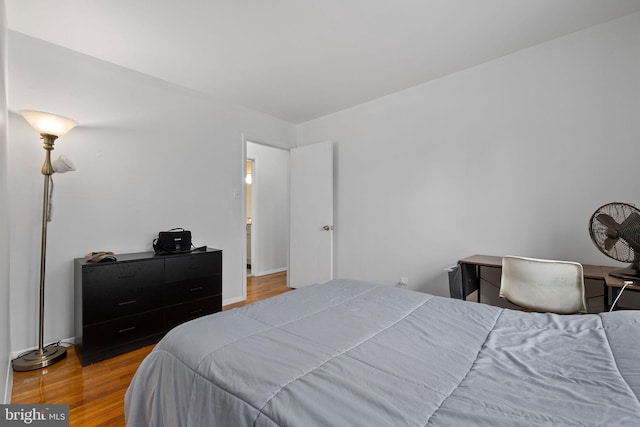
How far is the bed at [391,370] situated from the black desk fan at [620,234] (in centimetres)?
86

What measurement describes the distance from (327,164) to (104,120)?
2453 millimetres

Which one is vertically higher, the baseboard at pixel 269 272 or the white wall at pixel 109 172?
the white wall at pixel 109 172

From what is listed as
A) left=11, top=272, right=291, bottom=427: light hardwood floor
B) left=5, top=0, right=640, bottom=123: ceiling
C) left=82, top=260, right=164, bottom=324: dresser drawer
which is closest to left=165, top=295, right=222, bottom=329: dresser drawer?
left=82, top=260, right=164, bottom=324: dresser drawer

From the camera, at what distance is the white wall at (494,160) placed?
2.28 meters

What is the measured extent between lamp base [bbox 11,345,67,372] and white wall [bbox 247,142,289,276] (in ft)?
9.82

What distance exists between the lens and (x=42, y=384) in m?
1.95

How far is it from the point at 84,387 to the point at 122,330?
497 millimetres

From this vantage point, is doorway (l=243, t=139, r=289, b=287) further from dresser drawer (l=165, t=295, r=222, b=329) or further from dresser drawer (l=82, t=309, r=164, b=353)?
dresser drawer (l=82, t=309, r=164, b=353)

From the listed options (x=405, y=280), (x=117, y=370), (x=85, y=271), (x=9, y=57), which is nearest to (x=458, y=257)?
(x=405, y=280)

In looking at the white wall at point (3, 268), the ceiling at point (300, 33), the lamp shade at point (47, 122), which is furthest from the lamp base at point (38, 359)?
the ceiling at point (300, 33)

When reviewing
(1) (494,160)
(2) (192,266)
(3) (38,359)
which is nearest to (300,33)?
(1) (494,160)

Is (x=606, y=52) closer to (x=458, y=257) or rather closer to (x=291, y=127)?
(x=458, y=257)

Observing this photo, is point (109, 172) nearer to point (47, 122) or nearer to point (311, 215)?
point (47, 122)

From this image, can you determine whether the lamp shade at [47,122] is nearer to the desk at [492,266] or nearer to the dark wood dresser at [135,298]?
the dark wood dresser at [135,298]
